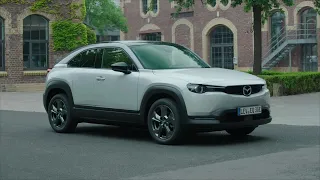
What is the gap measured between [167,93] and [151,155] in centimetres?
128

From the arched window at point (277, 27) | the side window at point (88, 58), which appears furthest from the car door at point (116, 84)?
the arched window at point (277, 27)

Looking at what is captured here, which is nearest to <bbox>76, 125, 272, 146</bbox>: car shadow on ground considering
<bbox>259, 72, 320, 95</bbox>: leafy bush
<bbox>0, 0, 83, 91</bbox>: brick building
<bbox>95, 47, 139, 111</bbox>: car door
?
<bbox>95, 47, 139, 111</bbox>: car door

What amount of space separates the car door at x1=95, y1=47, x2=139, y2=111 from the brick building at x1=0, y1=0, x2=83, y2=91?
1933 cm

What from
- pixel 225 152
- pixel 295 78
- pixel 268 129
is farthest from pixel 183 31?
pixel 225 152

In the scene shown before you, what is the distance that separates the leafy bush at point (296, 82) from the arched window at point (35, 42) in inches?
480

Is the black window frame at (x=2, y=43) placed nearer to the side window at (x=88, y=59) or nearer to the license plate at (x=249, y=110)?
the side window at (x=88, y=59)

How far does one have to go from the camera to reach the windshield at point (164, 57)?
993cm

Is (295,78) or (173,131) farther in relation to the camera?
(295,78)

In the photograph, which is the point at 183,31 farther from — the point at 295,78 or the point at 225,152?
the point at 225,152

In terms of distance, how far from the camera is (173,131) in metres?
9.20

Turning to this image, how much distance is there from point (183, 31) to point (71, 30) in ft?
59.8

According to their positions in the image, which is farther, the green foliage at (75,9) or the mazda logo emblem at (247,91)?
the green foliage at (75,9)

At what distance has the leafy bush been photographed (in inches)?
850

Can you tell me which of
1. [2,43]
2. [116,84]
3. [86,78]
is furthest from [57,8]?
[116,84]
